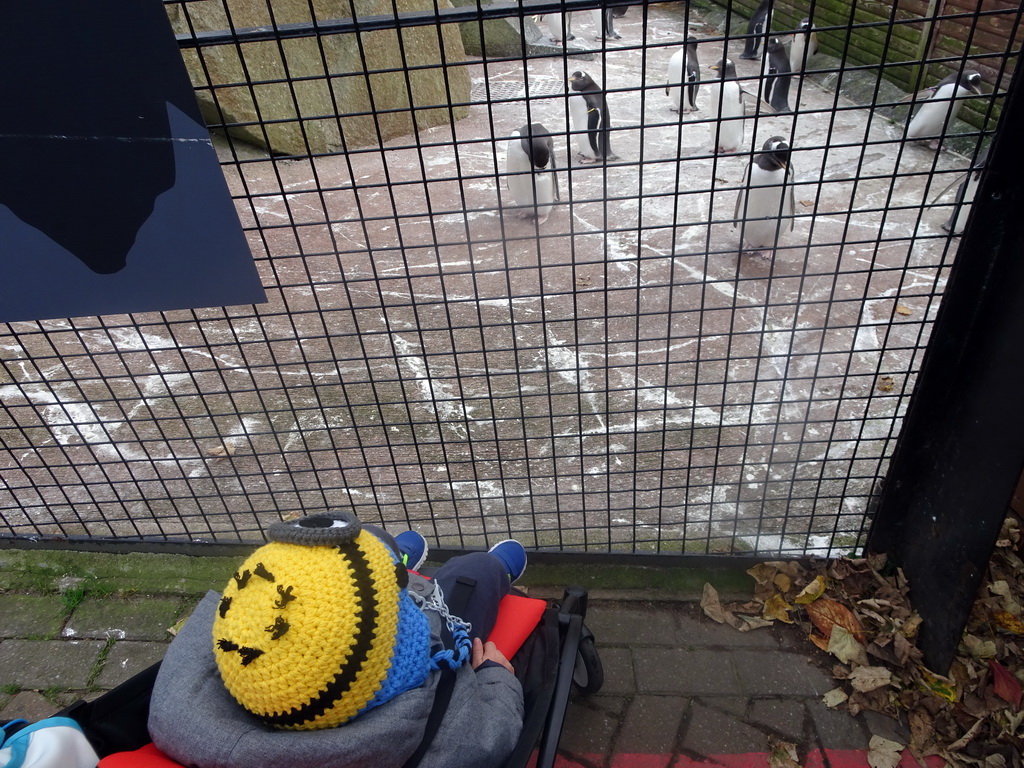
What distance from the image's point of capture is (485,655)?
71.2 inches

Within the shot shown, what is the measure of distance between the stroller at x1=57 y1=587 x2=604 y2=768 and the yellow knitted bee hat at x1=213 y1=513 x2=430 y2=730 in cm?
37

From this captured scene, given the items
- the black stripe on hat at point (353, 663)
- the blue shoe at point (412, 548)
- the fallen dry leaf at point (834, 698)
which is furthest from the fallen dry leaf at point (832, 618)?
the black stripe on hat at point (353, 663)

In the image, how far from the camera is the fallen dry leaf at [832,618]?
2.29 metres

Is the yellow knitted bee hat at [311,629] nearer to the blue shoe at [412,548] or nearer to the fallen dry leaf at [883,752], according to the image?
the blue shoe at [412,548]

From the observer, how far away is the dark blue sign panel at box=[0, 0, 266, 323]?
1.46m

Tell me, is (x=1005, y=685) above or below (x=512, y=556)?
below

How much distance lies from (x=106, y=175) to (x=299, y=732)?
1317 mm

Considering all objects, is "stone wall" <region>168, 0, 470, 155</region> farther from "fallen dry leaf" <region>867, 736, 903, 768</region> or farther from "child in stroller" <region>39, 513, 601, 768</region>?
"fallen dry leaf" <region>867, 736, 903, 768</region>

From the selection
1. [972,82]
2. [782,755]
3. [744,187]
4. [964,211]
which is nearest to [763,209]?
[964,211]

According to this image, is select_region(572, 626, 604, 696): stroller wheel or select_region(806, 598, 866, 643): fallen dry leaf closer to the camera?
select_region(572, 626, 604, 696): stroller wheel

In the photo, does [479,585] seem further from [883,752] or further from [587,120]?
[587,120]

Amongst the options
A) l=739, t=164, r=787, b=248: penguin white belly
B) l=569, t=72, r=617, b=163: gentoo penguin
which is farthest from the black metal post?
l=569, t=72, r=617, b=163: gentoo penguin

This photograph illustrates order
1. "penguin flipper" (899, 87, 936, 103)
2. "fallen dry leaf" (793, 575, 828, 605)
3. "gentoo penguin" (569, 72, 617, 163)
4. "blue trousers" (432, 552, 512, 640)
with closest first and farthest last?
"penguin flipper" (899, 87, 936, 103) < "blue trousers" (432, 552, 512, 640) < "fallen dry leaf" (793, 575, 828, 605) < "gentoo penguin" (569, 72, 617, 163)

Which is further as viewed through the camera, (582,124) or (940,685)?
(582,124)
